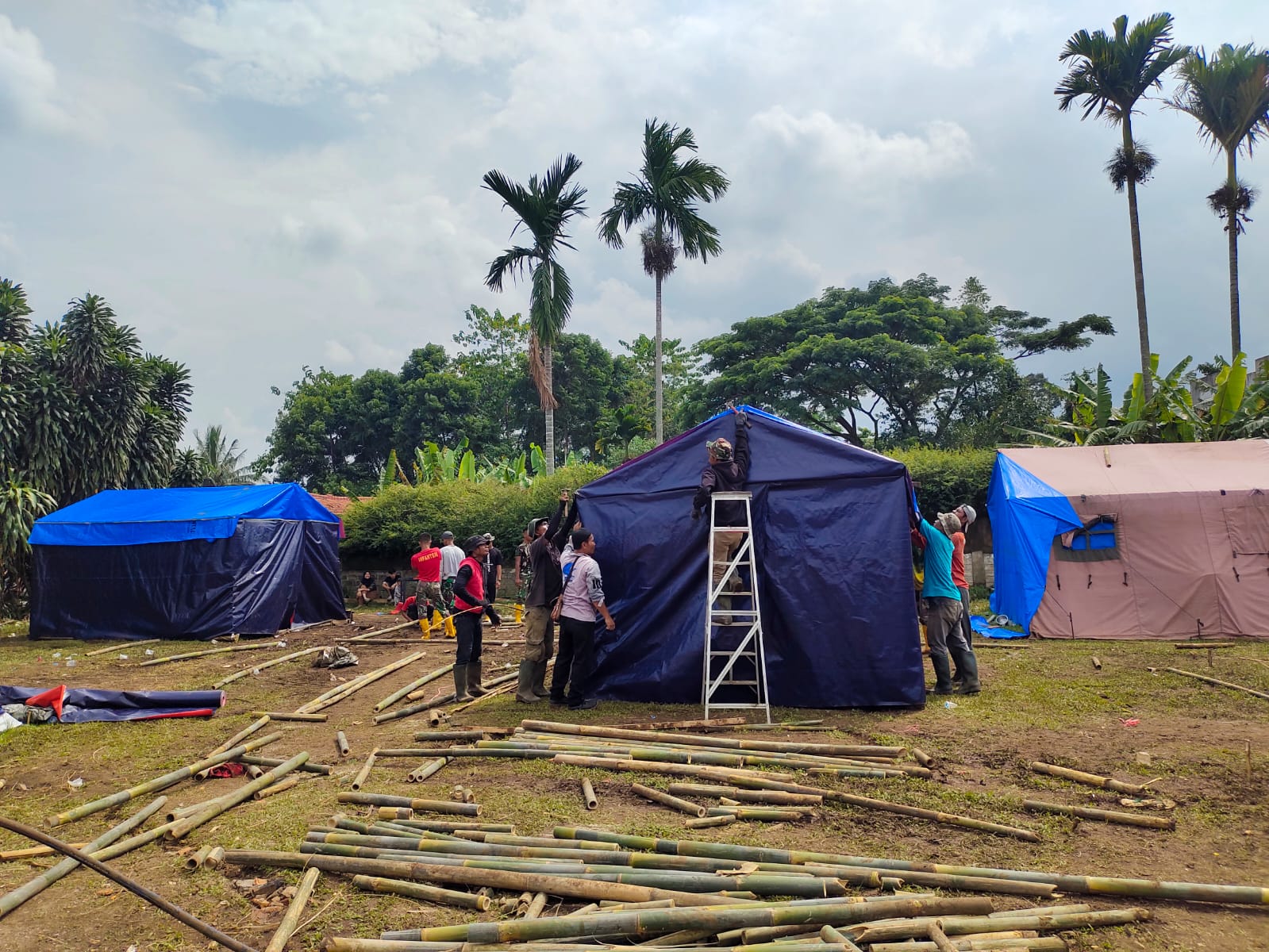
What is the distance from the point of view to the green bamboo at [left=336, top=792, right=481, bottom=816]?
16.4 ft

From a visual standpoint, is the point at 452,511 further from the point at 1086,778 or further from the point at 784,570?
the point at 1086,778

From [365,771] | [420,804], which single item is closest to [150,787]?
[365,771]

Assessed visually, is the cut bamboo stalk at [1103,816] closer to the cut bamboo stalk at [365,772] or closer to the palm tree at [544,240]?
the cut bamboo stalk at [365,772]

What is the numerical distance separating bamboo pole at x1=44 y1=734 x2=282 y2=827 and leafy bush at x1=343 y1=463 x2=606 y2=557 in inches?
516

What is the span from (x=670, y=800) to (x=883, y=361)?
24.9 m

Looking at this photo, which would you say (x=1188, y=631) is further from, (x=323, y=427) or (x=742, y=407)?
(x=323, y=427)

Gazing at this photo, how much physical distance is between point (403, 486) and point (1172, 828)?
19614 millimetres

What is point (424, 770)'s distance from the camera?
588cm

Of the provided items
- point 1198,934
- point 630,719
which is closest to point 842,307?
point 630,719

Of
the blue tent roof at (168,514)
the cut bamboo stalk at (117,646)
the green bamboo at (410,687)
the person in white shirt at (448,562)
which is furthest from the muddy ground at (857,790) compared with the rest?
the blue tent roof at (168,514)

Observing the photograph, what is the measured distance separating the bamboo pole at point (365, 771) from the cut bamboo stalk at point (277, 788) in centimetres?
48

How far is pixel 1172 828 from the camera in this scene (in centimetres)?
466

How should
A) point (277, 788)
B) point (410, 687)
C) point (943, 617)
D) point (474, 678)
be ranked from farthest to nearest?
point (410, 687) → point (474, 678) → point (943, 617) → point (277, 788)

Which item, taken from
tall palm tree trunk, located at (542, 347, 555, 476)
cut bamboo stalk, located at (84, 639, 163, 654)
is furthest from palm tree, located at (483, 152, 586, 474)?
cut bamboo stalk, located at (84, 639, 163, 654)
